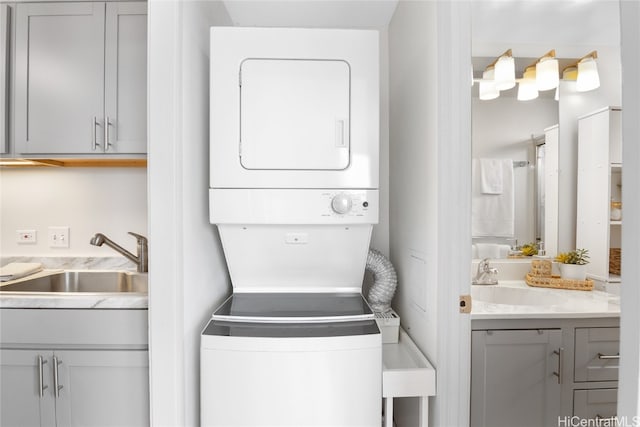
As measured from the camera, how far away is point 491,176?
2.55 metres

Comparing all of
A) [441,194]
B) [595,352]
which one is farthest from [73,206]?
[595,352]

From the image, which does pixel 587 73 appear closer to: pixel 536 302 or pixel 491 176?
pixel 491 176

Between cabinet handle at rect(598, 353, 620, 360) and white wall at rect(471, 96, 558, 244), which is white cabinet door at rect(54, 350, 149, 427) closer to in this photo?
cabinet handle at rect(598, 353, 620, 360)

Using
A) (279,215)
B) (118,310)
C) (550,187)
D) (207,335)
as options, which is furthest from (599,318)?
(118,310)

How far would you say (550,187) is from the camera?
8.31ft

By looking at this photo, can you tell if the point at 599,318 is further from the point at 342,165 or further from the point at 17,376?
the point at 17,376

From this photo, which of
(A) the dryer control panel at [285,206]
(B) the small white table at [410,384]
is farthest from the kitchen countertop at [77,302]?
(B) the small white table at [410,384]

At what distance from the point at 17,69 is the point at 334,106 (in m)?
1.50

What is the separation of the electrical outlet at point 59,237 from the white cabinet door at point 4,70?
21.6 inches

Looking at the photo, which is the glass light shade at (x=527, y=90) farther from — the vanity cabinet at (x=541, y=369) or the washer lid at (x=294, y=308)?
the washer lid at (x=294, y=308)

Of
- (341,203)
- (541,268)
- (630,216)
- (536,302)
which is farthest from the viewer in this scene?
(541,268)

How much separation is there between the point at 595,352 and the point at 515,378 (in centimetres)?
41

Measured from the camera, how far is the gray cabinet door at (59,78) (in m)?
1.73

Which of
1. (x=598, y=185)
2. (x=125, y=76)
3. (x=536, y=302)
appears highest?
(x=125, y=76)
